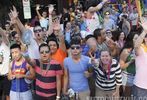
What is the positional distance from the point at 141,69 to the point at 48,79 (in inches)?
60.5

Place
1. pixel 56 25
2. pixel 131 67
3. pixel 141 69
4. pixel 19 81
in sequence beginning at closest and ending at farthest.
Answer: pixel 141 69 → pixel 19 81 → pixel 131 67 → pixel 56 25

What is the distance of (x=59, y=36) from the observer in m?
7.00

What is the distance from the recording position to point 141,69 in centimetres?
616

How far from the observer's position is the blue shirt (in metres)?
6.32

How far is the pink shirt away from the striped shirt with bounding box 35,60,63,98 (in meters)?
1.27

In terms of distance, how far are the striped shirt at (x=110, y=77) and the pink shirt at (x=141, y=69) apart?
31cm

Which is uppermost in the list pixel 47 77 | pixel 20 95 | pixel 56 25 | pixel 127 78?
pixel 56 25

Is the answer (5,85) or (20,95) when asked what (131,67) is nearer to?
(20,95)

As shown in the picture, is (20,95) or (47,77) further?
(20,95)

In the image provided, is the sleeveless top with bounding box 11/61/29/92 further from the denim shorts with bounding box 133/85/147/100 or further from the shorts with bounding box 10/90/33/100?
the denim shorts with bounding box 133/85/147/100

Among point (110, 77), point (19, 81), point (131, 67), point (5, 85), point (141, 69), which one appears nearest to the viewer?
point (141, 69)

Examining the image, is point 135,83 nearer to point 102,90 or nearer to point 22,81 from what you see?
point 102,90

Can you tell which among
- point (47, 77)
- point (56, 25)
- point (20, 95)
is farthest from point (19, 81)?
point (56, 25)

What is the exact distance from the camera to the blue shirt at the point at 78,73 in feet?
20.7
